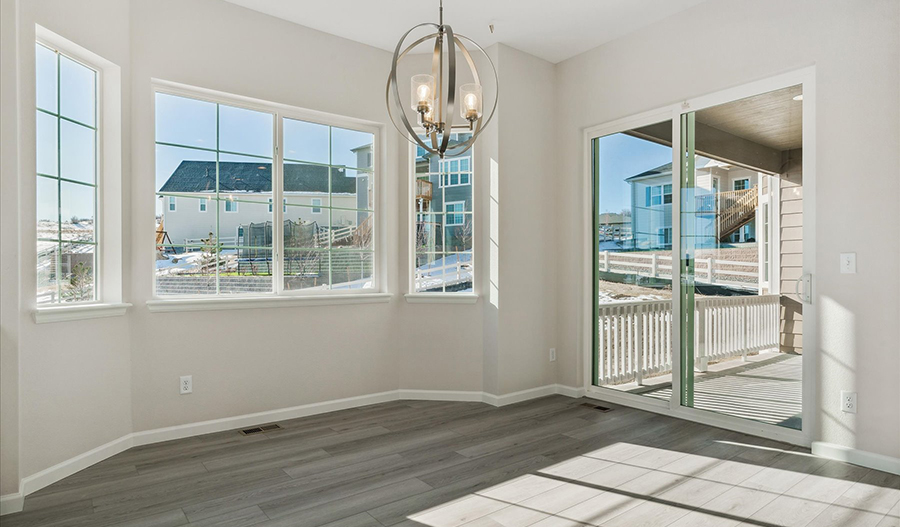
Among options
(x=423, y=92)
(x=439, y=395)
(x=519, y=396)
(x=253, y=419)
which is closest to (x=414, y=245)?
(x=439, y=395)

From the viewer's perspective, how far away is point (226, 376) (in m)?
3.57

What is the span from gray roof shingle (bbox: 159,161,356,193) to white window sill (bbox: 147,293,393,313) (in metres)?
0.77

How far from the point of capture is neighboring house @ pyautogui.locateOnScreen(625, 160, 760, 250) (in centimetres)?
350

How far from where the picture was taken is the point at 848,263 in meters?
2.92

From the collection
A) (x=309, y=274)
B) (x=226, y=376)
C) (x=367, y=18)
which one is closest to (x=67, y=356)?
(x=226, y=376)

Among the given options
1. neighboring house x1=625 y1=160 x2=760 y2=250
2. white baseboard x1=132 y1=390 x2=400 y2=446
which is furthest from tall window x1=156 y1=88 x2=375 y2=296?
neighboring house x1=625 y1=160 x2=760 y2=250

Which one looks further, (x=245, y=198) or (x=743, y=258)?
(x=245, y=198)

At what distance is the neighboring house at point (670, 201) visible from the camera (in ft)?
11.5

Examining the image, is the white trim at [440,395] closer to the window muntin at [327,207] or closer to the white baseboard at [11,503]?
the window muntin at [327,207]

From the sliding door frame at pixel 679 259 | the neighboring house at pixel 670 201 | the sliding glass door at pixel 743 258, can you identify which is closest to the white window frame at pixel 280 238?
the sliding door frame at pixel 679 259

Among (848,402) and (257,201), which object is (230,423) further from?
(848,402)

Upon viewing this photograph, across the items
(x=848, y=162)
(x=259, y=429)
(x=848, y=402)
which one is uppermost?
(x=848, y=162)

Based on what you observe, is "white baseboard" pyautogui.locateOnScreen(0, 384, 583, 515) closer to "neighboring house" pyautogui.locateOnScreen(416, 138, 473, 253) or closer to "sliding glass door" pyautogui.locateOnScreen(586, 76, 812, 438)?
"sliding glass door" pyautogui.locateOnScreen(586, 76, 812, 438)

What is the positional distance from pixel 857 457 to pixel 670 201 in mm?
1961
